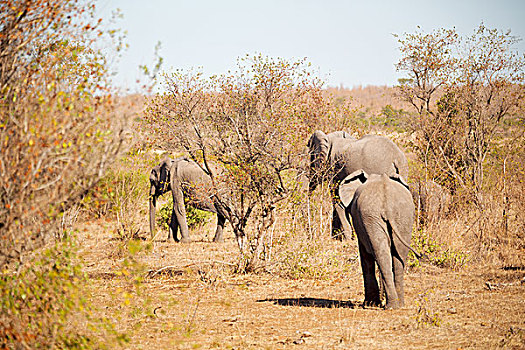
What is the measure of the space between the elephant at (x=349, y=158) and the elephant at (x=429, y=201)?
1832 millimetres

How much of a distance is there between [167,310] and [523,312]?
6.31m

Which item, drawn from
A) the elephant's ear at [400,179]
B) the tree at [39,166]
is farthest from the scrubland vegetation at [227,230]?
the elephant's ear at [400,179]

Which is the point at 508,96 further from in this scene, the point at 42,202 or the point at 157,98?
the point at 42,202

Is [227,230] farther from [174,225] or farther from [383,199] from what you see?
[383,199]

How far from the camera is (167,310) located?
10875mm

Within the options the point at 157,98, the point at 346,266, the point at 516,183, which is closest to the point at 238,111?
the point at 157,98

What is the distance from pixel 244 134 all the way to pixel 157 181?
851 cm

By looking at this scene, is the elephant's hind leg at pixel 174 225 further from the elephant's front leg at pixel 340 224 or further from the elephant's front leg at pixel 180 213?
the elephant's front leg at pixel 340 224

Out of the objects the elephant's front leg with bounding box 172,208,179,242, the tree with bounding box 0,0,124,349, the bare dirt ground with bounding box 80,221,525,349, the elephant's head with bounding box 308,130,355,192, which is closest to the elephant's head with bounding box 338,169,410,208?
the bare dirt ground with bounding box 80,221,525,349

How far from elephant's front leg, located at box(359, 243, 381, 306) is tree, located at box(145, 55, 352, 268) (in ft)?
11.1

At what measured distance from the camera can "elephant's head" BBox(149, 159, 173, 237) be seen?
71.6 ft

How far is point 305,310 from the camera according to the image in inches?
421

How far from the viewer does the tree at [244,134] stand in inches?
559

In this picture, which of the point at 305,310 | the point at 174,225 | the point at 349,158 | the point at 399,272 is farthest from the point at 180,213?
the point at 399,272
